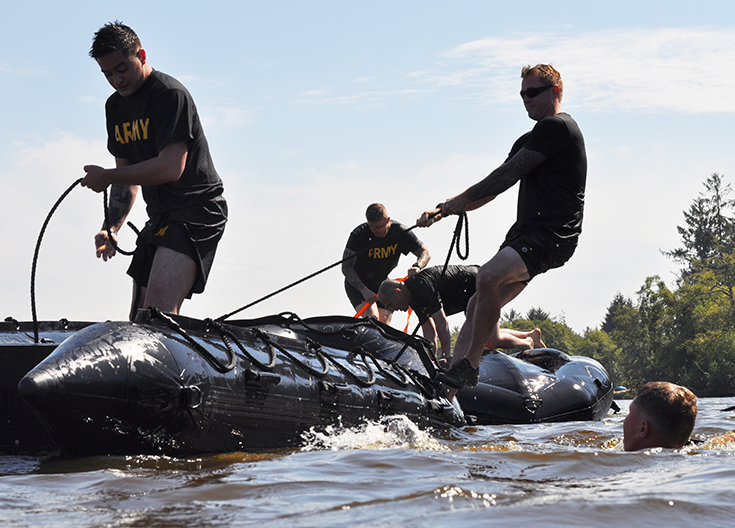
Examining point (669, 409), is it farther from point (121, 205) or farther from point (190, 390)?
point (121, 205)

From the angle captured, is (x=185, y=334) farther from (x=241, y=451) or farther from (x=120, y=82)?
(x=120, y=82)

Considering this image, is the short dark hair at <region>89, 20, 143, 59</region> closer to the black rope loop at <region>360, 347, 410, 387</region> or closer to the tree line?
the black rope loop at <region>360, 347, 410, 387</region>

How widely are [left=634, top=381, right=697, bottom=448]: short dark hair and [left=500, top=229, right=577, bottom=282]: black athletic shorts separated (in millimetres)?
1568

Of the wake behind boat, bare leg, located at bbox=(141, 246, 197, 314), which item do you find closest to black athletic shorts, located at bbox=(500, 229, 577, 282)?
the wake behind boat

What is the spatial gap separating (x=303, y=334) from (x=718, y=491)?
3631mm

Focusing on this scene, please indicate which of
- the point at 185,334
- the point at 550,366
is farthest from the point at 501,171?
the point at 550,366

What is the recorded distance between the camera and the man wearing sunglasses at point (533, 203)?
5.72 m

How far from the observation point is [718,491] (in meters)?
3.03

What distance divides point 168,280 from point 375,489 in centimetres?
212

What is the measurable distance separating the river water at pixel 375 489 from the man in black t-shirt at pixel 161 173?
1192 millimetres

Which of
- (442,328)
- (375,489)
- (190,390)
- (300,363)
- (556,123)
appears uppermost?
(556,123)

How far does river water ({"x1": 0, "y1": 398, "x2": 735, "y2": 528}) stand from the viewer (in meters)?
2.61

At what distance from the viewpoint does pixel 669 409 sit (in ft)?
14.2

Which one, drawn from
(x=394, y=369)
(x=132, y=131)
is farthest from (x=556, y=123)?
(x=132, y=131)
